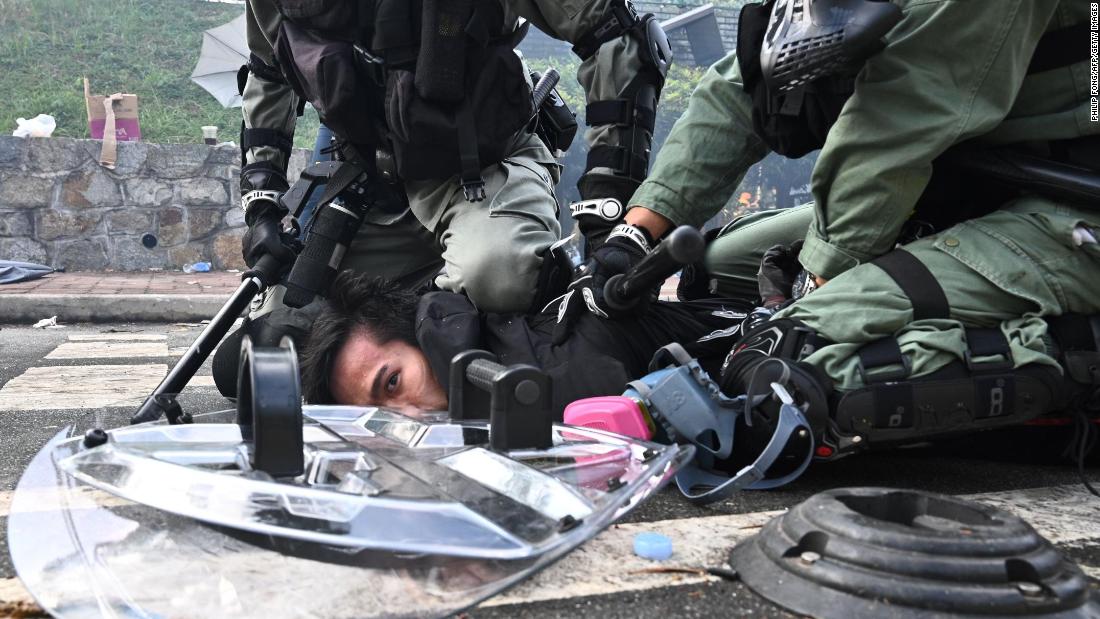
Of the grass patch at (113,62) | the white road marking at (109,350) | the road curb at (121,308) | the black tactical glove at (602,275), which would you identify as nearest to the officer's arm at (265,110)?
the white road marking at (109,350)

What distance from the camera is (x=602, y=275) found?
6.14 feet

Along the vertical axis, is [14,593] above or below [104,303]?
above

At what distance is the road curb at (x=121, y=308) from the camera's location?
17.2ft

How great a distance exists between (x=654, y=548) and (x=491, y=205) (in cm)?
155

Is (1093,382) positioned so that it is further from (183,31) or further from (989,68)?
(183,31)

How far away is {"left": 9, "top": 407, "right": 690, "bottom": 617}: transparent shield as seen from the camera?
2.98ft

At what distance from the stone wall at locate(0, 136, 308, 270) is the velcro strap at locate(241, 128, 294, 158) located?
5037 millimetres

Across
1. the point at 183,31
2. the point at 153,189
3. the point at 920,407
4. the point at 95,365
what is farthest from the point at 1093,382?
the point at 183,31

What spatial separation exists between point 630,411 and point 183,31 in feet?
40.3

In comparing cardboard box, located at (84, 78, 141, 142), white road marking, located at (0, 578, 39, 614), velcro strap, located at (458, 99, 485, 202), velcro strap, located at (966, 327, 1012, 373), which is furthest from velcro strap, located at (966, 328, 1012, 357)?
cardboard box, located at (84, 78, 141, 142)

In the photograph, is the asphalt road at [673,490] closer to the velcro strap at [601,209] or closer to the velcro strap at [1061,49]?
the velcro strap at [1061,49]

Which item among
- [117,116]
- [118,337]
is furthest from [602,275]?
[117,116]

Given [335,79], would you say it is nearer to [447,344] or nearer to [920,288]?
[447,344]

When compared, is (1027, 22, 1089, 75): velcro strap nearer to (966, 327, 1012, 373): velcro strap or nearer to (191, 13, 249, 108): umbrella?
(966, 327, 1012, 373): velcro strap
